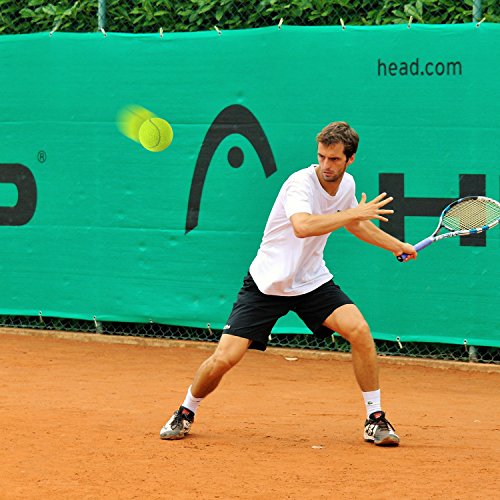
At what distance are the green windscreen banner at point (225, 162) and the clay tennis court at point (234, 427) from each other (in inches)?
17.4

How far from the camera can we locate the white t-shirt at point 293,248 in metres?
5.51

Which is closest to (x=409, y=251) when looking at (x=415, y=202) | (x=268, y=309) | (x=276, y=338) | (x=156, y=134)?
(x=268, y=309)

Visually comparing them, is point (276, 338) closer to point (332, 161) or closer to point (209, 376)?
point (209, 376)

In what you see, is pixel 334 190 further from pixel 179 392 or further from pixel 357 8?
pixel 357 8

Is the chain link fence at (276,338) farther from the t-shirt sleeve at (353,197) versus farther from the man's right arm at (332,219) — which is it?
the man's right arm at (332,219)

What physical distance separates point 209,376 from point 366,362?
0.79 m

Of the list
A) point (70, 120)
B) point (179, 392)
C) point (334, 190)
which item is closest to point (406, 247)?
point (334, 190)

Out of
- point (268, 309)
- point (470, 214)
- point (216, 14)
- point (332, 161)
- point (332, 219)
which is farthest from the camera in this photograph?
point (216, 14)

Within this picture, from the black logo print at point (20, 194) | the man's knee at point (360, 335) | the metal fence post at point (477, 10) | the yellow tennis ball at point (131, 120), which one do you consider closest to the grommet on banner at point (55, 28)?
the yellow tennis ball at point (131, 120)

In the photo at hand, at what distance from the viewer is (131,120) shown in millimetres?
8820

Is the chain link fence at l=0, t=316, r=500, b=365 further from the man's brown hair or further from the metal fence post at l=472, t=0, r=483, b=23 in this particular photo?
the man's brown hair

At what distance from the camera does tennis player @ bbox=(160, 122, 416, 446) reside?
547 centimetres

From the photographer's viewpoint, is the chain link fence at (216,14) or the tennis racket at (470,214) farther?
the chain link fence at (216,14)

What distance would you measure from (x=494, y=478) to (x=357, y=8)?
4.55m
